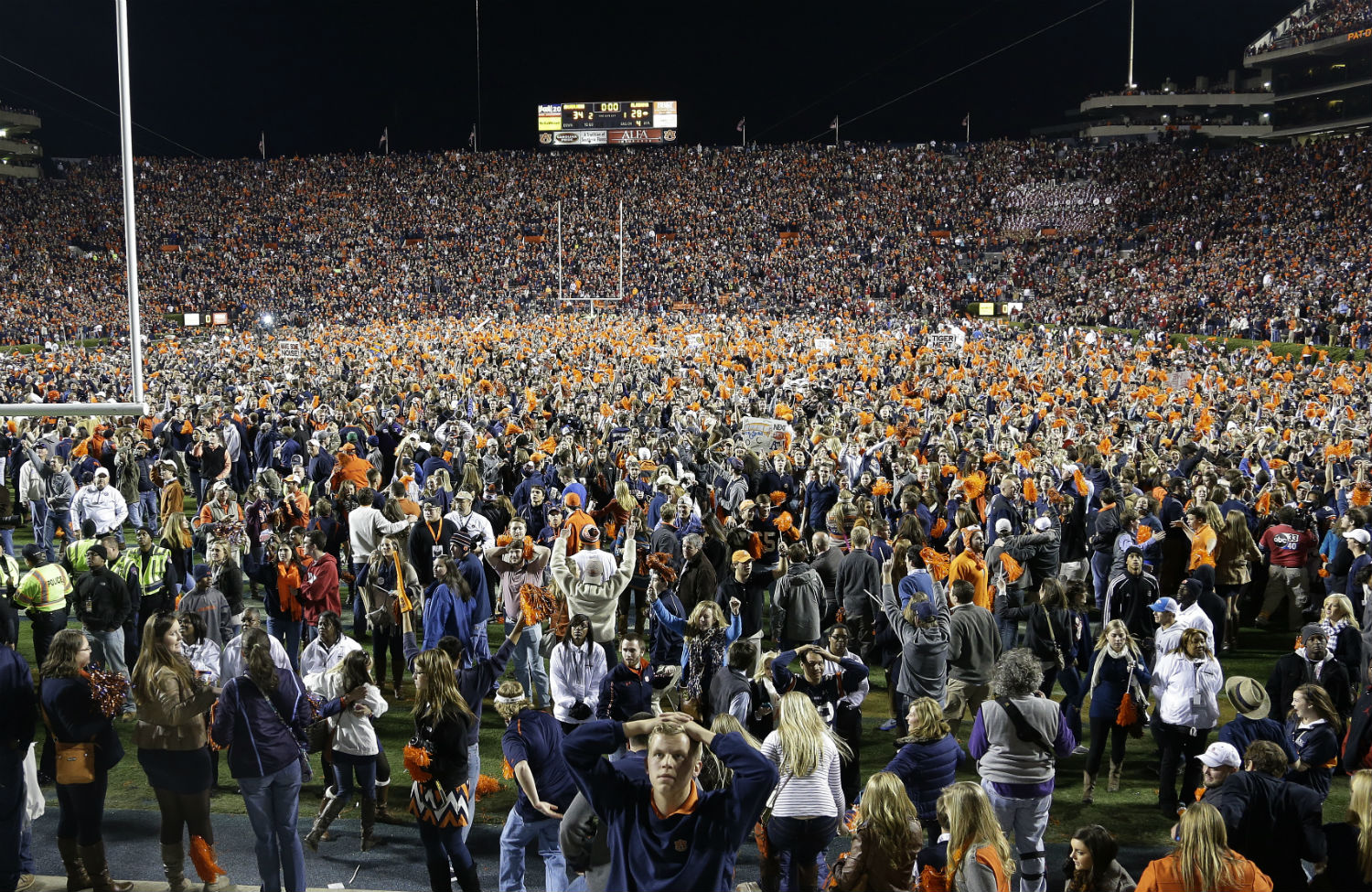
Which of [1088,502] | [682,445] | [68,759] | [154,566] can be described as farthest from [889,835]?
[682,445]

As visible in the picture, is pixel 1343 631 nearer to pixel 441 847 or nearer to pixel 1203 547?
pixel 1203 547

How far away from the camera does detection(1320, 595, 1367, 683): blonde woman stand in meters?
6.30

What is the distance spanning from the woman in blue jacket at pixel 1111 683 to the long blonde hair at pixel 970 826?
230 cm

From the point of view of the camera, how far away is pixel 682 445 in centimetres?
1189

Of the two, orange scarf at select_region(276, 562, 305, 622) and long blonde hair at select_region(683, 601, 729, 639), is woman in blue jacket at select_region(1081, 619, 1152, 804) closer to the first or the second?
long blonde hair at select_region(683, 601, 729, 639)

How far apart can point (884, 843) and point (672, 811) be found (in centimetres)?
140

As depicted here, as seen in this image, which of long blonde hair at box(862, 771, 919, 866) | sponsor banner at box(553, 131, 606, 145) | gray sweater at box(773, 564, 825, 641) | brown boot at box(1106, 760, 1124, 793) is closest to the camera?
long blonde hair at box(862, 771, 919, 866)

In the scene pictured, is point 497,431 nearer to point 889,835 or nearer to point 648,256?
point 889,835

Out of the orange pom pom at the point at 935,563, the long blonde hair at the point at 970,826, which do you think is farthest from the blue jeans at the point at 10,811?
the orange pom pom at the point at 935,563

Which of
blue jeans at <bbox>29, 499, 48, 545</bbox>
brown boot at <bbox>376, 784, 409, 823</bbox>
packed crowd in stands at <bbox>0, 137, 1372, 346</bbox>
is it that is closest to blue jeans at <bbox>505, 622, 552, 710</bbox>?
brown boot at <bbox>376, 784, 409, 823</bbox>

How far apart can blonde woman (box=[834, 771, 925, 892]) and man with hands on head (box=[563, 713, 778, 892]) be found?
118 centimetres

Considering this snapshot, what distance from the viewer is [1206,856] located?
152 inches

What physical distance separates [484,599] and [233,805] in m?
1.92

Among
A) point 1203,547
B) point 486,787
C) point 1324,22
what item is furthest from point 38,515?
point 1324,22
